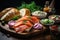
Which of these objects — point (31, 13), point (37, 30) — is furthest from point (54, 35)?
point (31, 13)

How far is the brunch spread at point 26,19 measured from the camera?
1.37 meters

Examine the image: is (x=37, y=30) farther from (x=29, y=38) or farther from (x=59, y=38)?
(x=59, y=38)

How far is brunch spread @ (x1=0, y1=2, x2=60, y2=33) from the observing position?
137 centimetres

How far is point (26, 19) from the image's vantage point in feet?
4.77

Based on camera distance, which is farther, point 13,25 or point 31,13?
point 31,13

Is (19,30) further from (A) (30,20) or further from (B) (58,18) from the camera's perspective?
(B) (58,18)

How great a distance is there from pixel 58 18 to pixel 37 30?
279 millimetres

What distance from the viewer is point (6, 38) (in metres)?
1.37

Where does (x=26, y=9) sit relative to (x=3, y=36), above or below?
above

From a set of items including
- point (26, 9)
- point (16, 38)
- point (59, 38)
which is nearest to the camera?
point (59, 38)

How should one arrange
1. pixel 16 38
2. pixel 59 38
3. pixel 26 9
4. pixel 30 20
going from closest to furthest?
pixel 59 38, pixel 16 38, pixel 30 20, pixel 26 9

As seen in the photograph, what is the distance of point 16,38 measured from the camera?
4.44ft

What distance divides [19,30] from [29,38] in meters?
0.11

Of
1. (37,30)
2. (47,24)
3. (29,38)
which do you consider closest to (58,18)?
(47,24)
